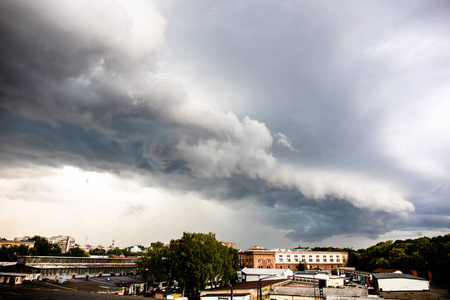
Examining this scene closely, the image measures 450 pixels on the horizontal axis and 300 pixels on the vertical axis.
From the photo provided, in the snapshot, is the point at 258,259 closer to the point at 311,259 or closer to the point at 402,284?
the point at 311,259

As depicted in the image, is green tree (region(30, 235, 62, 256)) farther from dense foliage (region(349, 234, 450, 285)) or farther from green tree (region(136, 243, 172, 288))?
dense foliage (region(349, 234, 450, 285))

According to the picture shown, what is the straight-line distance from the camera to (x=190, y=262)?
215 ft

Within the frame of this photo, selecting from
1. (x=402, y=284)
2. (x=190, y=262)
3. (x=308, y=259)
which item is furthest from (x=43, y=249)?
(x=402, y=284)

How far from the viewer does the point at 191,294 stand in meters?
70.6

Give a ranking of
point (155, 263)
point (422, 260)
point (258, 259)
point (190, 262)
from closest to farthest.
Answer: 1. point (190, 262)
2. point (155, 263)
3. point (422, 260)
4. point (258, 259)

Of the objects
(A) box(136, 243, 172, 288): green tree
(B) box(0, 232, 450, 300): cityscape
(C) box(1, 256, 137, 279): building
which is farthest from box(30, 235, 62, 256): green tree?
(A) box(136, 243, 172, 288): green tree

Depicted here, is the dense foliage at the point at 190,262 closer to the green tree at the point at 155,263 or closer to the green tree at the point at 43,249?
the green tree at the point at 155,263

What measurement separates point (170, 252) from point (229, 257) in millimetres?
18826

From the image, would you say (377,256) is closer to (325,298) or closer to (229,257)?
Answer: (229,257)

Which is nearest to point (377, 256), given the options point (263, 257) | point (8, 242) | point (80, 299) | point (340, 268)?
point (340, 268)

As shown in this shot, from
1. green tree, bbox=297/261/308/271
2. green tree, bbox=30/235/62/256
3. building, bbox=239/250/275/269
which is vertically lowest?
green tree, bbox=297/261/308/271

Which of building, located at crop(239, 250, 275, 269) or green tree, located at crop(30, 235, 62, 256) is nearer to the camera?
green tree, located at crop(30, 235, 62, 256)

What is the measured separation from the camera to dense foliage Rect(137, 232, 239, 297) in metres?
65.2

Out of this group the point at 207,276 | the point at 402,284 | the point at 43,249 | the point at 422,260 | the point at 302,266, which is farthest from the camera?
the point at 302,266
